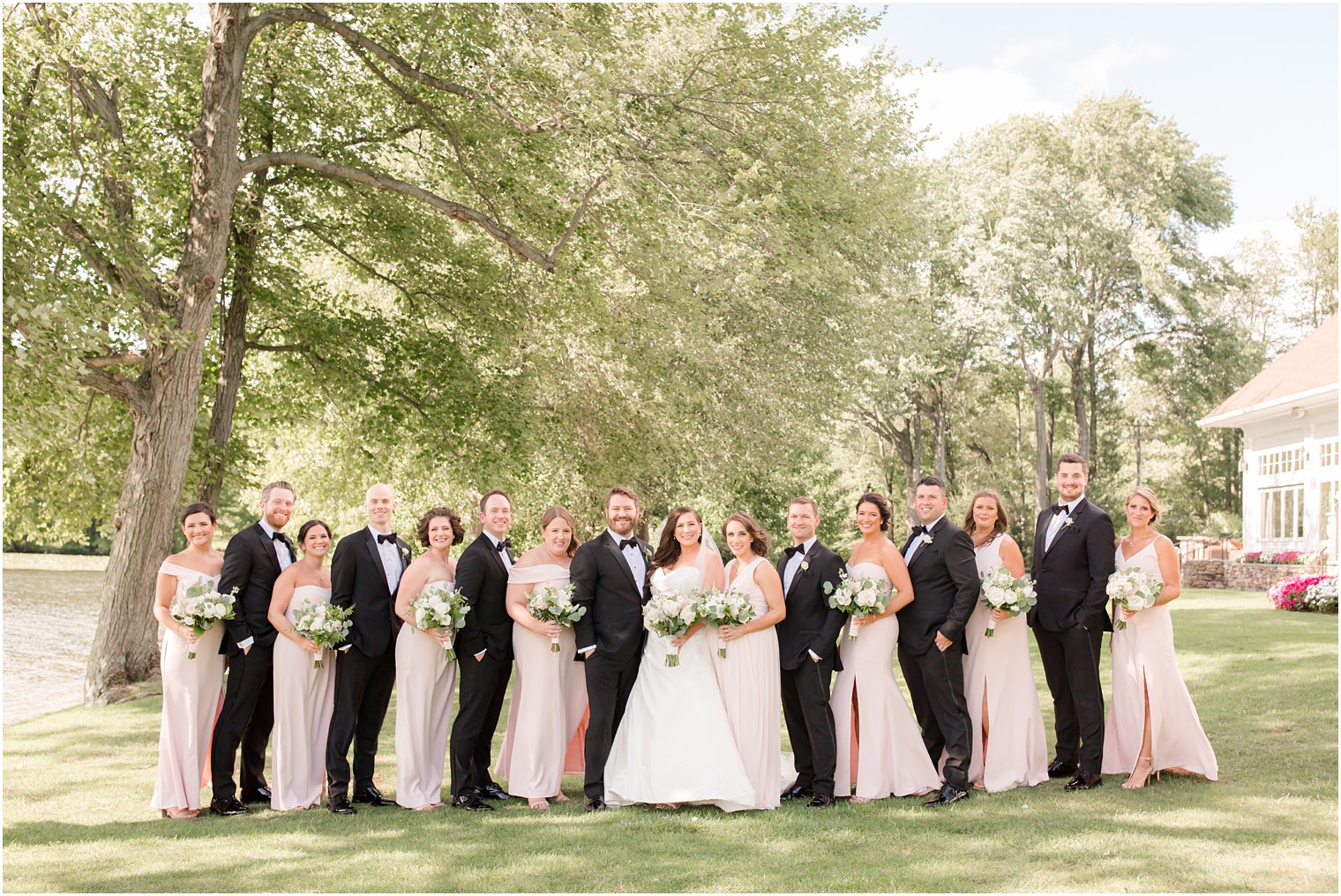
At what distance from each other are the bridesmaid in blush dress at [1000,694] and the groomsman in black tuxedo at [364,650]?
14.1ft

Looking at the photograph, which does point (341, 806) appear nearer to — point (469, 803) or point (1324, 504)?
point (469, 803)

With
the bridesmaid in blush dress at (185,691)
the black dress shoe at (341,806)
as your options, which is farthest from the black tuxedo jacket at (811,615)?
the bridesmaid in blush dress at (185,691)

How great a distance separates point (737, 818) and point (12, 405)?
8343 mm

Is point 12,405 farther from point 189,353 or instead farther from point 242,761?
point 242,761

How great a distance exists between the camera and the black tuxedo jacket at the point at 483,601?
8102 millimetres

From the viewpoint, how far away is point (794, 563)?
8.17 m

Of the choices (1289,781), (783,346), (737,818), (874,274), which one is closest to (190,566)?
(737,818)

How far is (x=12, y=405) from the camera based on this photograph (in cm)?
1106

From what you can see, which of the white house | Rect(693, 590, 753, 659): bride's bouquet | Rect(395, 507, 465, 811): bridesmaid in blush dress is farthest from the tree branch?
the white house

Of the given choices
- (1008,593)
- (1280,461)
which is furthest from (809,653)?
(1280,461)

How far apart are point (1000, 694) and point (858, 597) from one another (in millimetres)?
1481

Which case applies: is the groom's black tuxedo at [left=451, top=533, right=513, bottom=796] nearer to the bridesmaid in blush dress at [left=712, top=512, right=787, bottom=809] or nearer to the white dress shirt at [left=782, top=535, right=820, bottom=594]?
the bridesmaid in blush dress at [left=712, top=512, right=787, bottom=809]

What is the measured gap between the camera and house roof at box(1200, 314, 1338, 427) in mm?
27166

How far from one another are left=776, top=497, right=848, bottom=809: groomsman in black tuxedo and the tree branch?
806 cm
